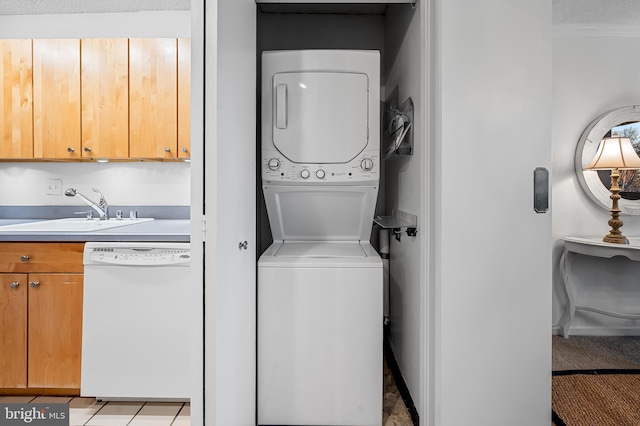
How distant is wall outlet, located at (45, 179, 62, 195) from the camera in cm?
260

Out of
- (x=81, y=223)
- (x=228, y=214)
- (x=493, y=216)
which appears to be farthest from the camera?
(x=81, y=223)

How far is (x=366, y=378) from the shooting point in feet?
5.45

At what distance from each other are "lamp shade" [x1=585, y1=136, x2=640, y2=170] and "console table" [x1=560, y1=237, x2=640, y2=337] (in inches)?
21.4

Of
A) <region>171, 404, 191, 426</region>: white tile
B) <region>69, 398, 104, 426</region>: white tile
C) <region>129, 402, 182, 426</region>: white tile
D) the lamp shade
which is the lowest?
<region>171, 404, 191, 426</region>: white tile

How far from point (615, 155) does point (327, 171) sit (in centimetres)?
215

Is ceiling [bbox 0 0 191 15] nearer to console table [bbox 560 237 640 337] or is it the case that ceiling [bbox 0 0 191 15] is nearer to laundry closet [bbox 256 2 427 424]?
laundry closet [bbox 256 2 427 424]

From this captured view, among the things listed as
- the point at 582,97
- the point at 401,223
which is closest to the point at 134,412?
the point at 401,223

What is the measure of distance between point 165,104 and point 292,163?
99 cm

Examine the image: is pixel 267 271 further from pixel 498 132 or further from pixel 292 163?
pixel 498 132

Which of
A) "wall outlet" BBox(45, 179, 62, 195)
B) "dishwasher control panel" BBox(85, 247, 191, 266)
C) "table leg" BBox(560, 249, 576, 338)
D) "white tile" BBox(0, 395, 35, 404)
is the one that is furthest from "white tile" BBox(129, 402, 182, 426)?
"table leg" BBox(560, 249, 576, 338)

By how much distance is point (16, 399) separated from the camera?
195cm

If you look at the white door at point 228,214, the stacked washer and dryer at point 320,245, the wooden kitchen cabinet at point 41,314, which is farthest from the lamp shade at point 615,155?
the wooden kitchen cabinet at point 41,314

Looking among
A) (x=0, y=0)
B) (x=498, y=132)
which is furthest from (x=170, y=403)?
(x=0, y=0)

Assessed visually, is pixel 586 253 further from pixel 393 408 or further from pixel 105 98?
pixel 105 98
